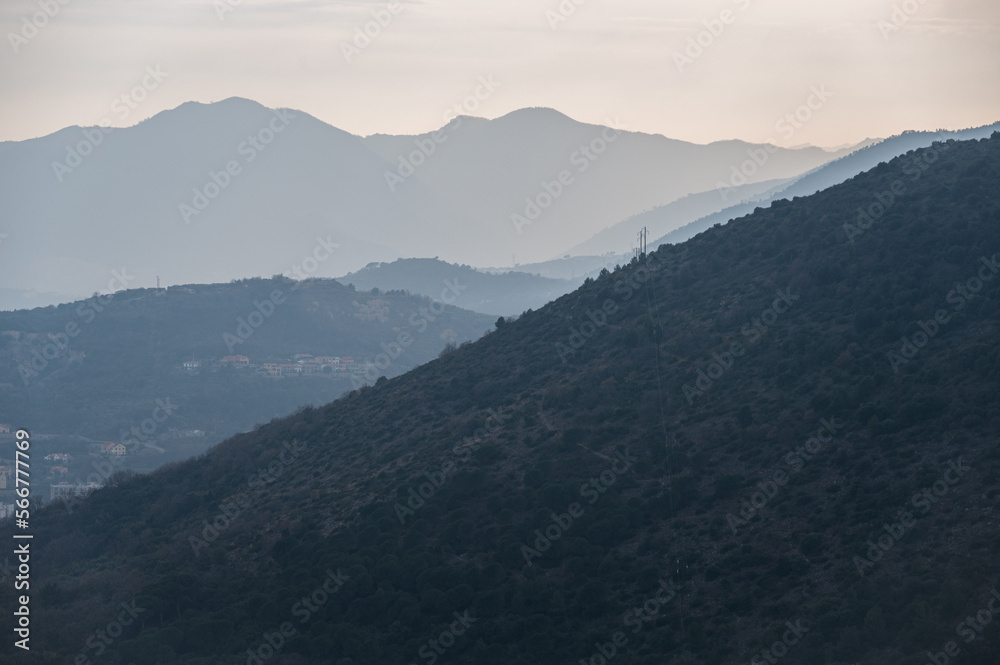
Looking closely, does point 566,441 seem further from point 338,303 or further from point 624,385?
point 338,303

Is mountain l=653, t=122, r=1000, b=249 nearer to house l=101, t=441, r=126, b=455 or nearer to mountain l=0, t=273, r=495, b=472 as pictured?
mountain l=0, t=273, r=495, b=472

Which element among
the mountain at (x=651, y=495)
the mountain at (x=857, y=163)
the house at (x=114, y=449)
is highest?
the mountain at (x=857, y=163)

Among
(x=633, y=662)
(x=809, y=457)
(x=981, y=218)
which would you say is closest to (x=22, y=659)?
(x=633, y=662)

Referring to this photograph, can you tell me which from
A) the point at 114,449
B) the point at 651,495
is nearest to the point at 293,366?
the point at 114,449

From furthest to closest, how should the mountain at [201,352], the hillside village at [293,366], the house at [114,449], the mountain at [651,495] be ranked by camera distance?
the hillside village at [293,366] → the mountain at [201,352] → the house at [114,449] → the mountain at [651,495]

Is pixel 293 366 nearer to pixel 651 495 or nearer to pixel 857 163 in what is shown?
pixel 857 163

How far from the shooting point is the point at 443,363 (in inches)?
1858

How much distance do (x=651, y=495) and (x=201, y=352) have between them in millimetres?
104801

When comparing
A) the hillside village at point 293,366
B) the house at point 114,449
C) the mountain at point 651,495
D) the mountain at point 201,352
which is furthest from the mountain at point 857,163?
the mountain at point 651,495

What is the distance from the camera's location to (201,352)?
124m

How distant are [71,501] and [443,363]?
18562mm

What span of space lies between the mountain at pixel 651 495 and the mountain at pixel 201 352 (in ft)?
161

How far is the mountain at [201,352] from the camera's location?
100 meters

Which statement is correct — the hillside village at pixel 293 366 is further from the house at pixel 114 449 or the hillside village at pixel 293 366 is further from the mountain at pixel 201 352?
the house at pixel 114 449
